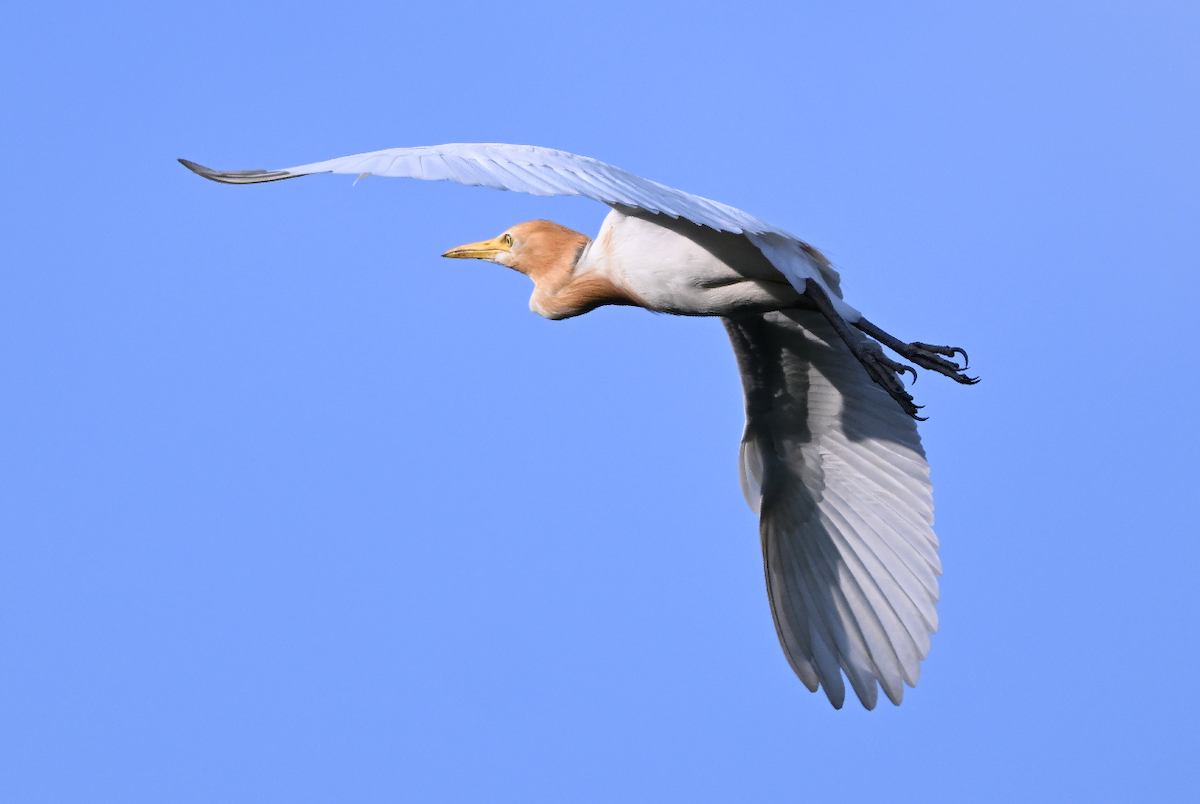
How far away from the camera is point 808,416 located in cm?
817

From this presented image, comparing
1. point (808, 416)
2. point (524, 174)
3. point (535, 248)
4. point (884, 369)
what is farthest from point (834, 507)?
point (524, 174)

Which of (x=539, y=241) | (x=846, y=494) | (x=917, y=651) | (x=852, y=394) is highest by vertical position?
(x=539, y=241)

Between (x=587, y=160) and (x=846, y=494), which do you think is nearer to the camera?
(x=587, y=160)

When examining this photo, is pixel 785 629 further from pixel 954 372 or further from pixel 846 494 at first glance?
pixel 954 372

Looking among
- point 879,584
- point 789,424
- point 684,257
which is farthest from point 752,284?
point 879,584

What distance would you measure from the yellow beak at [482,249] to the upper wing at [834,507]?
1458 millimetres

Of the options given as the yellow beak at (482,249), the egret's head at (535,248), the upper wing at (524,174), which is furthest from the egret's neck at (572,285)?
the upper wing at (524,174)

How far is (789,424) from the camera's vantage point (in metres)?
8.22

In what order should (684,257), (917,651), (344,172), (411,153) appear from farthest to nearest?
(917,651)
(684,257)
(411,153)
(344,172)

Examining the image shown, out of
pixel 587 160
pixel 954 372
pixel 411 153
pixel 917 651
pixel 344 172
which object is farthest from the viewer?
pixel 917 651

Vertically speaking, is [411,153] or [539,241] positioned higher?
[539,241]

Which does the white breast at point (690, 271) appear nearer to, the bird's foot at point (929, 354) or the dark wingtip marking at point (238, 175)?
the bird's foot at point (929, 354)

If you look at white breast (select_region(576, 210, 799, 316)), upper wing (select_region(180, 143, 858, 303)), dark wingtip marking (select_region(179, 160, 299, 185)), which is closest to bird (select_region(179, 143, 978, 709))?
white breast (select_region(576, 210, 799, 316))

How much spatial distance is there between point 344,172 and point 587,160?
1.29 metres
